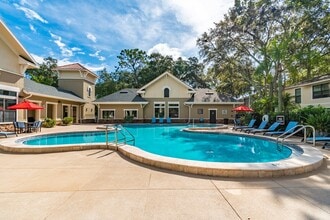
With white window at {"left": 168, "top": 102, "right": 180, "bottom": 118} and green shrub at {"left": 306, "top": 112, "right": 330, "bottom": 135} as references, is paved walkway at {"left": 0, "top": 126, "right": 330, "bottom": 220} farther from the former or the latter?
white window at {"left": 168, "top": 102, "right": 180, "bottom": 118}

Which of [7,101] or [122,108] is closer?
[7,101]

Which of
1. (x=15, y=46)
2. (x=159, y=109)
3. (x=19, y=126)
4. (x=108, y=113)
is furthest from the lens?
(x=108, y=113)

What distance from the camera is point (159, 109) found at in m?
27.0

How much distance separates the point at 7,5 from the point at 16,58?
3406 millimetres

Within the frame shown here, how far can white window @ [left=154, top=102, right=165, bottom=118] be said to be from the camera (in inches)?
1061

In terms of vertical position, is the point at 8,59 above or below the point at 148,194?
above

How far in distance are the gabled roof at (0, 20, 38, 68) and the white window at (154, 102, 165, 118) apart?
14.7 metres

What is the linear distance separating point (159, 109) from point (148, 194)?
76.7ft

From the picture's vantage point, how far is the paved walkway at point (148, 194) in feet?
9.98

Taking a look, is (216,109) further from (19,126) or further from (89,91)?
(19,126)

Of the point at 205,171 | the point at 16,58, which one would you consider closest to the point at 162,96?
the point at 16,58

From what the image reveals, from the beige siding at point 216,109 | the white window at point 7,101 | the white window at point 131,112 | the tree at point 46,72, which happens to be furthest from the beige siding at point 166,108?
the tree at point 46,72

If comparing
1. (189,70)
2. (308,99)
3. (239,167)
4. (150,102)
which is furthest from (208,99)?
(239,167)

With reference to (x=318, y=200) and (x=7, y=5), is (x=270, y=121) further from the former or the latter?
(x=7, y=5)
